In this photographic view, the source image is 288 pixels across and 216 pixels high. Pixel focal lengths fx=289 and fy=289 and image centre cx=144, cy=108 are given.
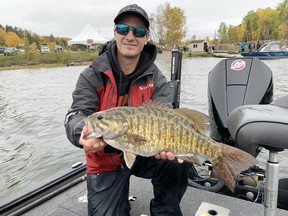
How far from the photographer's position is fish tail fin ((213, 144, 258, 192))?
6.07ft

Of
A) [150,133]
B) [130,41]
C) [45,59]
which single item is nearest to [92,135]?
[150,133]

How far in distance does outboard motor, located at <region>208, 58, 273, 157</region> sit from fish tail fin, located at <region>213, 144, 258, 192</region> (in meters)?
1.49

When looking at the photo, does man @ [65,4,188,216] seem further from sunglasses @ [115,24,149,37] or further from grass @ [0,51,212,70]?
grass @ [0,51,212,70]

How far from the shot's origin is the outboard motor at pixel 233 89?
3.61 metres

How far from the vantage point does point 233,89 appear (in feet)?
12.5

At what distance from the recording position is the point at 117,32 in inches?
115

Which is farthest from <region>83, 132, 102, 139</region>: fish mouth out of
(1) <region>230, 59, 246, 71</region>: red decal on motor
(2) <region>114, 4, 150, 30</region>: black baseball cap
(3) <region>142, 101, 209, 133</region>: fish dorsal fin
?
(1) <region>230, 59, 246, 71</region>: red decal on motor

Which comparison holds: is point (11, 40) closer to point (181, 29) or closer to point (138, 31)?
point (181, 29)

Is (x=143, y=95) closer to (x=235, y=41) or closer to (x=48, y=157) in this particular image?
(x=48, y=157)

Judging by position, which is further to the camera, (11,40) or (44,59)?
(11,40)

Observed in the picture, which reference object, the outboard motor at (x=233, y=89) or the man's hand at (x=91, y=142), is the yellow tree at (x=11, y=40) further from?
the man's hand at (x=91, y=142)

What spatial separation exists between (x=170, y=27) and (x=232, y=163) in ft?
246

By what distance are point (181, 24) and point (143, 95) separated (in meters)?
75.6

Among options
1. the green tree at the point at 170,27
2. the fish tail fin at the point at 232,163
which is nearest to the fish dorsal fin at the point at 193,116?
the fish tail fin at the point at 232,163
